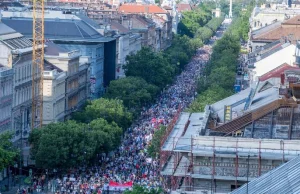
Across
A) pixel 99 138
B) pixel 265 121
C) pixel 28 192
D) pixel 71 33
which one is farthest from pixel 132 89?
pixel 265 121

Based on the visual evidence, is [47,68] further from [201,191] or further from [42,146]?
[201,191]

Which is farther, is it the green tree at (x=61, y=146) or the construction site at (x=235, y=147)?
the green tree at (x=61, y=146)

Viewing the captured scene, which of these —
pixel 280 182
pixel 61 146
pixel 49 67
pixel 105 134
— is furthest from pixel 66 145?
pixel 280 182

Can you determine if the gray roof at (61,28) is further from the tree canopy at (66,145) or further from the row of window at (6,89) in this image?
the tree canopy at (66,145)

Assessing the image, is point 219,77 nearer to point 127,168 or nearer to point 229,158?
point 127,168

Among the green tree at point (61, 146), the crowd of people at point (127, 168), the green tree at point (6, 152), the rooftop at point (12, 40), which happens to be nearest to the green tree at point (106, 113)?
the crowd of people at point (127, 168)

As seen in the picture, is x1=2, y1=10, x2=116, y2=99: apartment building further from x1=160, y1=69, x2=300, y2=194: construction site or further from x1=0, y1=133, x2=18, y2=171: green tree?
x1=160, y1=69, x2=300, y2=194: construction site
